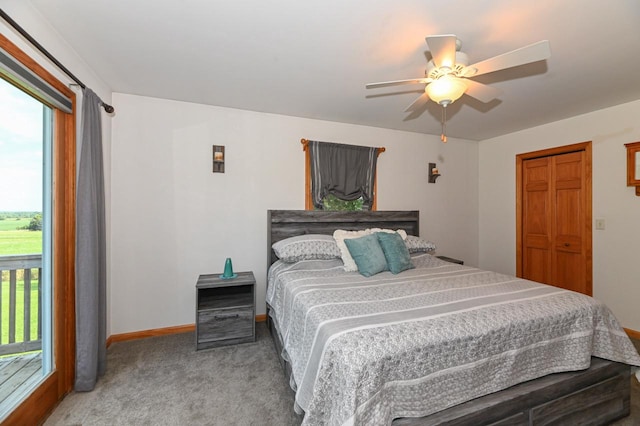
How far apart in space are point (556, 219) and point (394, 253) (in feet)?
8.34

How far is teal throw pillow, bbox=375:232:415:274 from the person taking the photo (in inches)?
96.2

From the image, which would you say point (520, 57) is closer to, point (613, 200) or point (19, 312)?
point (613, 200)

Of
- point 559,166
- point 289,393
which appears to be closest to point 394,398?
point 289,393

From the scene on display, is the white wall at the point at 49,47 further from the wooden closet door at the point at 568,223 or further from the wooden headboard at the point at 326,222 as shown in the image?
the wooden closet door at the point at 568,223

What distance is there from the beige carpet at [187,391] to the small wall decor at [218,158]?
5.84 feet

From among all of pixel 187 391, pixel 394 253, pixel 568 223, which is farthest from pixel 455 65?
pixel 568 223

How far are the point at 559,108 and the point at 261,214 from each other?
11.5 ft

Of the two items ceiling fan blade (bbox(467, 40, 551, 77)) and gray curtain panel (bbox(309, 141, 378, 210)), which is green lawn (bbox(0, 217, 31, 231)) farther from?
ceiling fan blade (bbox(467, 40, 551, 77))

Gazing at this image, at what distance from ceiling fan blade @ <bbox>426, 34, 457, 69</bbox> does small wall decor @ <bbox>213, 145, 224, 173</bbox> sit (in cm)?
218

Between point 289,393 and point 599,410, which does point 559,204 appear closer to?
point 599,410

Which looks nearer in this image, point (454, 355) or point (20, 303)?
point (454, 355)

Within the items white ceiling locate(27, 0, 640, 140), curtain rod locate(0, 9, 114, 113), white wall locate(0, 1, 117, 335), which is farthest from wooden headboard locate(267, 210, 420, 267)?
curtain rod locate(0, 9, 114, 113)

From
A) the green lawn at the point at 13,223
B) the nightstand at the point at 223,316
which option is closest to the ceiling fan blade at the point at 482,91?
the nightstand at the point at 223,316

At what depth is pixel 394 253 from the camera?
2504 millimetres
